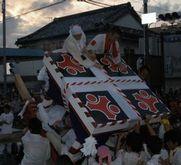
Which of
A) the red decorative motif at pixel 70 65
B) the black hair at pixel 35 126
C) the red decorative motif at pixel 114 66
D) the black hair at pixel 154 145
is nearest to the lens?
the black hair at pixel 154 145

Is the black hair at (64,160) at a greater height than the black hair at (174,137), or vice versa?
the black hair at (174,137)

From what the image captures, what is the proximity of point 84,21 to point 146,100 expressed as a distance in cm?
2542

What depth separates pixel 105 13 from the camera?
106 feet

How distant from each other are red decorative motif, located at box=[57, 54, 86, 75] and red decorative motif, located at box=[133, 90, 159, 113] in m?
1.03

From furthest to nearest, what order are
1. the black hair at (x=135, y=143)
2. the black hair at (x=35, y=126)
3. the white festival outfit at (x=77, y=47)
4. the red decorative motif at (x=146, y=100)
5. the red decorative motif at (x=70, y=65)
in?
the red decorative motif at (x=146, y=100) → the white festival outfit at (x=77, y=47) → the red decorative motif at (x=70, y=65) → the black hair at (x=35, y=126) → the black hair at (x=135, y=143)

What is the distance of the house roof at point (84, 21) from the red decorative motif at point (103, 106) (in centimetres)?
2251

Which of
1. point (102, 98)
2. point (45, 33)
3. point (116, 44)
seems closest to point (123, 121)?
point (102, 98)

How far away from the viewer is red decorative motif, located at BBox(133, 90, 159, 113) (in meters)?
7.29

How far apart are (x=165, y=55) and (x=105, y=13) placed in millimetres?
11715

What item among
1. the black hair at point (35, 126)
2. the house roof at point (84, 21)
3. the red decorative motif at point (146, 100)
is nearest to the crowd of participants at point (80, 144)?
the black hair at point (35, 126)

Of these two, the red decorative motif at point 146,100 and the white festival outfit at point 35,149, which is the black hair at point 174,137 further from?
the white festival outfit at point 35,149

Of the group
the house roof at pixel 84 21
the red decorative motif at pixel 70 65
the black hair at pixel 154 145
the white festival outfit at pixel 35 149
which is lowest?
the house roof at pixel 84 21

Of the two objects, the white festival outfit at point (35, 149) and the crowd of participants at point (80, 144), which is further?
the white festival outfit at point (35, 149)

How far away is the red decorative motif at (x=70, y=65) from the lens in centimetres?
694
